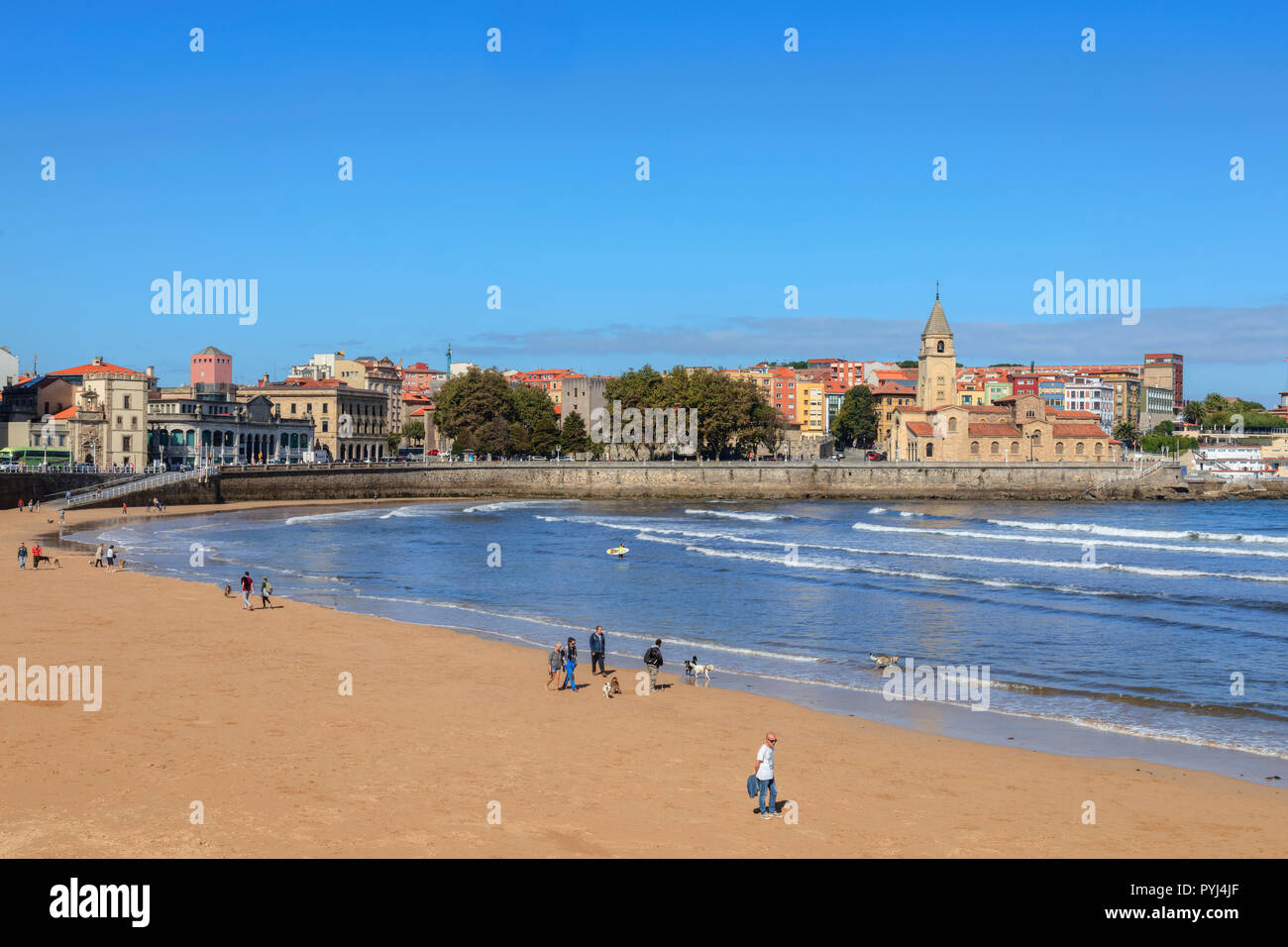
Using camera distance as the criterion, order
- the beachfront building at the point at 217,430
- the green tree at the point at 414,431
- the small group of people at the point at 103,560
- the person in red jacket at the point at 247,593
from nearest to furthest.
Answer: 1. the person in red jacket at the point at 247,593
2. the small group of people at the point at 103,560
3. the beachfront building at the point at 217,430
4. the green tree at the point at 414,431

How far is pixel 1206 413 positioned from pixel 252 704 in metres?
193

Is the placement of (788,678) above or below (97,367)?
below

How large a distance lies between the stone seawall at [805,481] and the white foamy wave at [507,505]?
4770mm

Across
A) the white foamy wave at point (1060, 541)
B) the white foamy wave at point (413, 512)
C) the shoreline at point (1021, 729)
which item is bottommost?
the shoreline at point (1021, 729)

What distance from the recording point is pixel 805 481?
10300 cm

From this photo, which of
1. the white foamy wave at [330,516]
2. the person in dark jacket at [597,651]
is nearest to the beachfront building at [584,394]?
the white foamy wave at [330,516]

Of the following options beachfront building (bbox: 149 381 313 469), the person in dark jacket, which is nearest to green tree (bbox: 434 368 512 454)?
beachfront building (bbox: 149 381 313 469)

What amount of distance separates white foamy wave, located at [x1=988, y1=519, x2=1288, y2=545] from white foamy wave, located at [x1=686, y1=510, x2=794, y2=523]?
48.6ft

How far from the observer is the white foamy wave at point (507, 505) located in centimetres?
8231

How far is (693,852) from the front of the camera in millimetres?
13133

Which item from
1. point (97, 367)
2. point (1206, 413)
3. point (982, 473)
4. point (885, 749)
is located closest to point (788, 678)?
point (885, 749)

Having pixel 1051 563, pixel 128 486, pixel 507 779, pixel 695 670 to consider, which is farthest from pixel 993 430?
pixel 507 779

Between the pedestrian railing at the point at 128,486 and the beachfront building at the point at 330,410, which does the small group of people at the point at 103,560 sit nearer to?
the pedestrian railing at the point at 128,486
